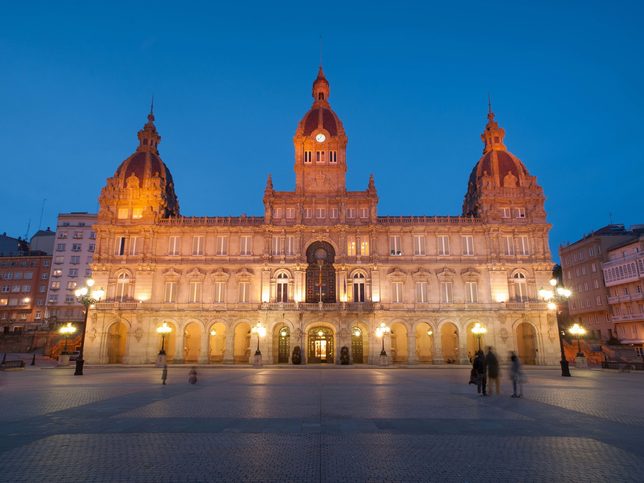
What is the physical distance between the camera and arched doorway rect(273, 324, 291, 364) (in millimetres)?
52550

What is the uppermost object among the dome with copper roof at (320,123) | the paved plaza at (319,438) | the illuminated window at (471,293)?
the dome with copper roof at (320,123)

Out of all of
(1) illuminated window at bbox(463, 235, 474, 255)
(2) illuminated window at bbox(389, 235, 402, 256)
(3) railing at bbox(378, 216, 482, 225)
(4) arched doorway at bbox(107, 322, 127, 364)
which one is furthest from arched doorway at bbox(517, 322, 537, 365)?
(4) arched doorway at bbox(107, 322, 127, 364)

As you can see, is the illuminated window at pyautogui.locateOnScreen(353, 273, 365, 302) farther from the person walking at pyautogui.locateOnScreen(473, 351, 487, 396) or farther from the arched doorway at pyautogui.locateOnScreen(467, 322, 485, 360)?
the person walking at pyautogui.locateOnScreen(473, 351, 487, 396)

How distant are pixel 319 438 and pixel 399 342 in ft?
154

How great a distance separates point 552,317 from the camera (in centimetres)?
5328

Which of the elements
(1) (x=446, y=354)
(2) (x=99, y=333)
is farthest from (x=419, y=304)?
(2) (x=99, y=333)

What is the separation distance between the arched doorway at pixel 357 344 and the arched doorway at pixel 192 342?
65.3ft

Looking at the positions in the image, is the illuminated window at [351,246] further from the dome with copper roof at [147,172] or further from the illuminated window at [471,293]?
the dome with copper roof at [147,172]

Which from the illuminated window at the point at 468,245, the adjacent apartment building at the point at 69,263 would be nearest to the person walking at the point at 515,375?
the illuminated window at the point at 468,245

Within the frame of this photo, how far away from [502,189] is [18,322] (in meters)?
96.6

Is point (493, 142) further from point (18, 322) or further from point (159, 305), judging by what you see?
point (18, 322)

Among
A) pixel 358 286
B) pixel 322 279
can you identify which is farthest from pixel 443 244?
pixel 322 279

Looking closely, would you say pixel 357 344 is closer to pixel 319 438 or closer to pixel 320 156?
pixel 320 156

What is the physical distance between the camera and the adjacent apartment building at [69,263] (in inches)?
3450
